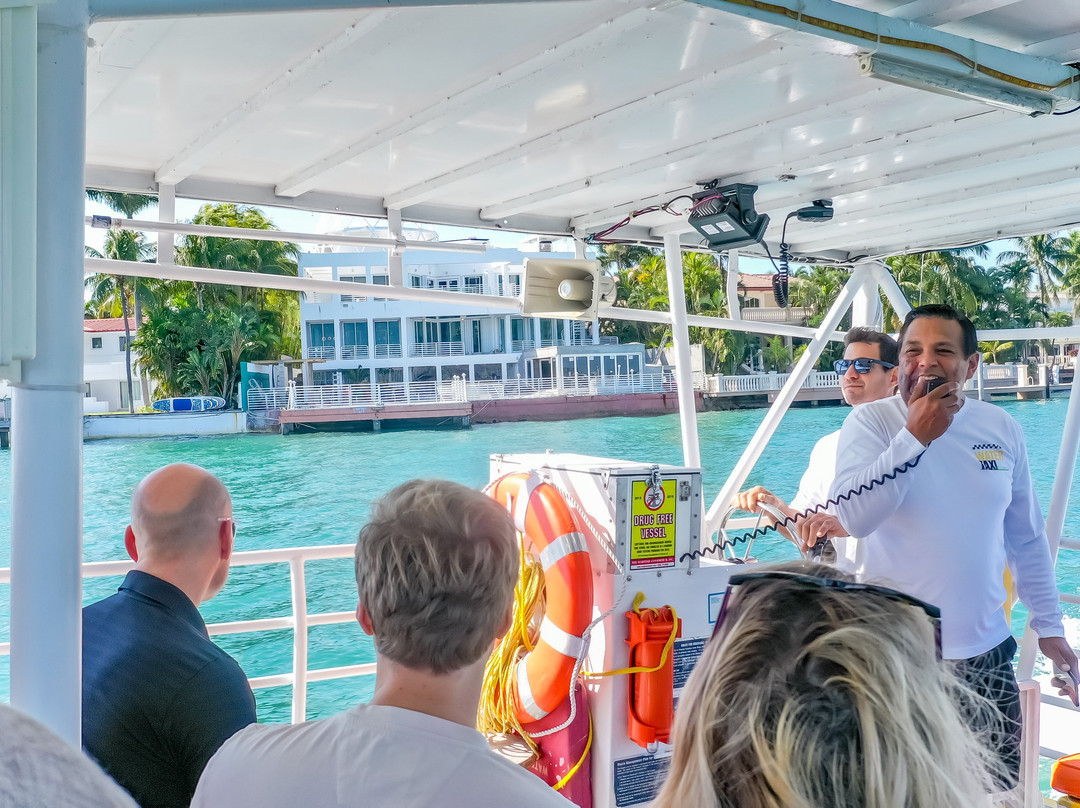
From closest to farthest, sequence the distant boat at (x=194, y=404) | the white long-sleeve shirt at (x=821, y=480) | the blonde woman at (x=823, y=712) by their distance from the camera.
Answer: the blonde woman at (x=823, y=712) → the white long-sleeve shirt at (x=821, y=480) → the distant boat at (x=194, y=404)

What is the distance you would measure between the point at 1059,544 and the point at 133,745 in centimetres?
277

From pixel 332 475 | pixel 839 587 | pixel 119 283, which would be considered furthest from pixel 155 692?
pixel 119 283

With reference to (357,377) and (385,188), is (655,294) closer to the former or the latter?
(357,377)

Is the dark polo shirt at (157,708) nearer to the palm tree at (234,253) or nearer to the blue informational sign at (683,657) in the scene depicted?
the blue informational sign at (683,657)

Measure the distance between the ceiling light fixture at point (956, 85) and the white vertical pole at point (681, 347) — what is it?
1.51 m

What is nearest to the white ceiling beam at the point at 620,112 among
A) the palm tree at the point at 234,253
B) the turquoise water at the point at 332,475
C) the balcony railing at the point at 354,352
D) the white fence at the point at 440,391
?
the turquoise water at the point at 332,475

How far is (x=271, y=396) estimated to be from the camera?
113ft

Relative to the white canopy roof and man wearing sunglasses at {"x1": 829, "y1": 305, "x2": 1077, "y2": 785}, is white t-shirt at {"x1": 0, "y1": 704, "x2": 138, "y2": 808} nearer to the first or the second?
the white canopy roof

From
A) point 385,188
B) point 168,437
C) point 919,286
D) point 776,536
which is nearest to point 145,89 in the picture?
point 385,188

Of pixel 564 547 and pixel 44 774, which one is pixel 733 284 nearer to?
pixel 564 547

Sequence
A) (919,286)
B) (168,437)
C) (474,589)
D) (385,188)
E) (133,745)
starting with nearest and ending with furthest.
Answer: (474,589), (133,745), (385,188), (168,437), (919,286)

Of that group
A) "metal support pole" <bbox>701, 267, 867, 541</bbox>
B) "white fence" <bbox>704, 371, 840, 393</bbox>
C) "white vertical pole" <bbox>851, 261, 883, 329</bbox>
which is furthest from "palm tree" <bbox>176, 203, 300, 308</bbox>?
"metal support pole" <bbox>701, 267, 867, 541</bbox>

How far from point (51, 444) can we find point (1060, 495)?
2.89m

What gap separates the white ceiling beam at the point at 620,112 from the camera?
2074mm
